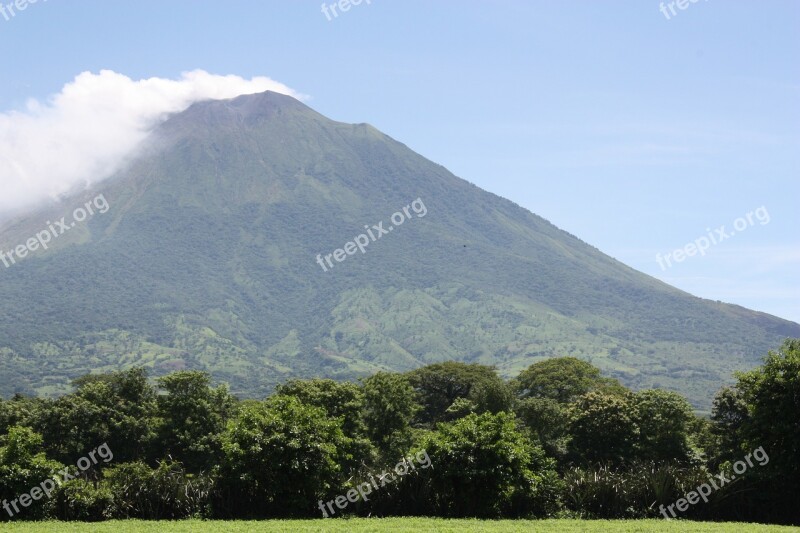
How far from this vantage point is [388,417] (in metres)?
44.5

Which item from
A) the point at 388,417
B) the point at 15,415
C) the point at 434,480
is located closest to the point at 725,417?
the point at 388,417

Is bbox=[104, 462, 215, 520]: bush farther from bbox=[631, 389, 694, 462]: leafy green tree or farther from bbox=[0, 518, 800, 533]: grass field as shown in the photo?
bbox=[631, 389, 694, 462]: leafy green tree

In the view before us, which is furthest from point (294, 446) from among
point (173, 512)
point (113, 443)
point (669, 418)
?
point (669, 418)

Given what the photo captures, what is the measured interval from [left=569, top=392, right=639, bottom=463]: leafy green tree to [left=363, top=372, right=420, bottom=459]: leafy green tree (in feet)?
30.5

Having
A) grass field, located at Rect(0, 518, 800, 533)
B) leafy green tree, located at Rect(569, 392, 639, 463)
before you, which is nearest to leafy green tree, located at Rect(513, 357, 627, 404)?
leafy green tree, located at Rect(569, 392, 639, 463)

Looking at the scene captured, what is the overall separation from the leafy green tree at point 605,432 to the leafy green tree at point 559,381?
59.2 ft

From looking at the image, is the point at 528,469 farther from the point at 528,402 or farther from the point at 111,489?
the point at 528,402

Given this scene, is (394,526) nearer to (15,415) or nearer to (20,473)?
(20,473)

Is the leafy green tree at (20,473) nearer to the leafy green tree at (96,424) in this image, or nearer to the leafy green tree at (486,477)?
the leafy green tree at (486,477)

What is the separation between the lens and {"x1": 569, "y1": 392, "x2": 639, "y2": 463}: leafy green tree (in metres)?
37.8

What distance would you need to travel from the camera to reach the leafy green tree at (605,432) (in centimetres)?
3781

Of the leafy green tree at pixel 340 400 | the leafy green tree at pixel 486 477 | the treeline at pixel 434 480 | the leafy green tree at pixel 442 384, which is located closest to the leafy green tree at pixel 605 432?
the leafy green tree at pixel 340 400

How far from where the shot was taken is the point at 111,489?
24.1m

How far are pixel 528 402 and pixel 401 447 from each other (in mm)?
10074
